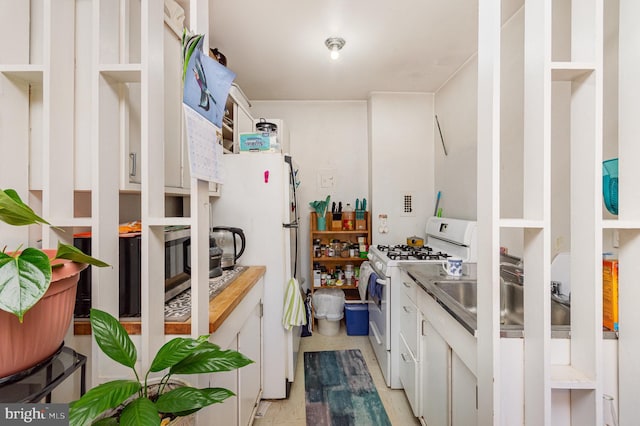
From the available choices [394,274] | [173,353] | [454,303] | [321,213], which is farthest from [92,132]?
[321,213]

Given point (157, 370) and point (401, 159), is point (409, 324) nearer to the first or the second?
point (157, 370)

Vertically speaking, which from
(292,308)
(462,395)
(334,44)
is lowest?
(462,395)

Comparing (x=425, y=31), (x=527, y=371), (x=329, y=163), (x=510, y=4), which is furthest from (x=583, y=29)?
(x=329, y=163)

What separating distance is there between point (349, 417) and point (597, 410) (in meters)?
1.39

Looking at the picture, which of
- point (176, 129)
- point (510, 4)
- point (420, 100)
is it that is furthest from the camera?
point (420, 100)

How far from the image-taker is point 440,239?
260cm

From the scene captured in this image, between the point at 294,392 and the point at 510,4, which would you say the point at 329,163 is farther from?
the point at 294,392

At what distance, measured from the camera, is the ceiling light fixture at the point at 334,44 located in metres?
2.08

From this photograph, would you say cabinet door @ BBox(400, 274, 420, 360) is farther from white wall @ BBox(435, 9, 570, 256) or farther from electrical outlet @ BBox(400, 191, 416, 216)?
electrical outlet @ BBox(400, 191, 416, 216)

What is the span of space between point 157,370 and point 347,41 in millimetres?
2323

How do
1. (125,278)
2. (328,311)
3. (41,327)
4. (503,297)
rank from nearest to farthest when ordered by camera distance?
(41,327), (125,278), (503,297), (328,311)

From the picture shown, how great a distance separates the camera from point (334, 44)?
2.11 meters

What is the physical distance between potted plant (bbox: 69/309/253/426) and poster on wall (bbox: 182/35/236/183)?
44 centimetres

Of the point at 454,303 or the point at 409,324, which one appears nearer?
the point at 454,303
